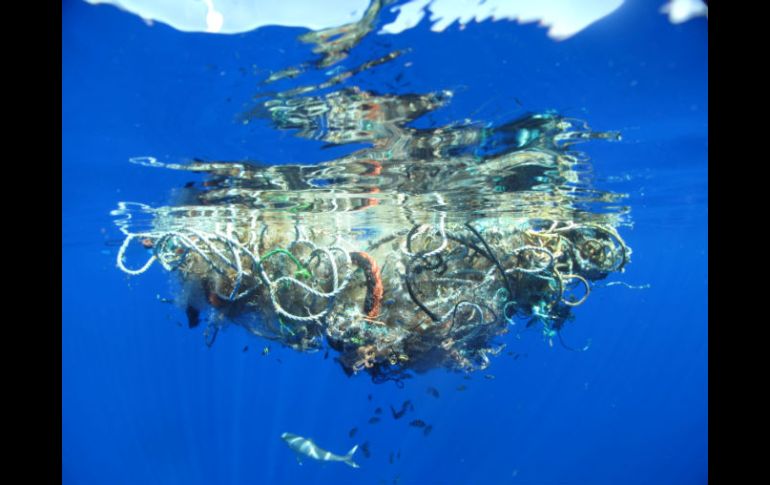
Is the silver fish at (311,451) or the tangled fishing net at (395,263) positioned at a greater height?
the tangled fishing net at (395,263)

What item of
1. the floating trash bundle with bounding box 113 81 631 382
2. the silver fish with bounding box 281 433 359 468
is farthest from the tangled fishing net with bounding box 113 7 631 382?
the silver fish with bounding box 281 433 359 468

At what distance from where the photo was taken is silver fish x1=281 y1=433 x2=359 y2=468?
1118 cm

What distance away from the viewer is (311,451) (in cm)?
1138

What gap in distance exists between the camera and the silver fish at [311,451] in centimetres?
1118

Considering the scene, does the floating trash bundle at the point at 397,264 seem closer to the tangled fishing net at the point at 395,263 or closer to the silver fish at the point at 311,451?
the tangled fishing net at the point at 395,263

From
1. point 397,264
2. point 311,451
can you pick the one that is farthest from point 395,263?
point 311,451

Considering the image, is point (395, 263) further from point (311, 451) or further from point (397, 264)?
point (311, 451)

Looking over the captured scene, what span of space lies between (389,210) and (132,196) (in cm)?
774

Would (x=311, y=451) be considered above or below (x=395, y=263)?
below

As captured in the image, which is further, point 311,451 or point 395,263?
point 311,451

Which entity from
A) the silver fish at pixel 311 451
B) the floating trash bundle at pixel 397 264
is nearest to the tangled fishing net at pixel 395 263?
the floating trash bundle at pixel 397 264

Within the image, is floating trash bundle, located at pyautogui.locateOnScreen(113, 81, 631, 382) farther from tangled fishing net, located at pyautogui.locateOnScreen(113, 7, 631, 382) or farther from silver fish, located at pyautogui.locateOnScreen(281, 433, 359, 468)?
silver fish, located at pyautogui.locateOnScreen(281, 433, 359, 468)

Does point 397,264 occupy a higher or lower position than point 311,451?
higher
